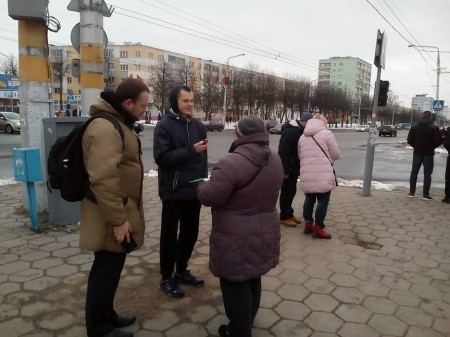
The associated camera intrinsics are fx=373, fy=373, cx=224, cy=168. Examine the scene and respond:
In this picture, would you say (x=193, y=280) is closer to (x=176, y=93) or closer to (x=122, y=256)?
(x=122, y=256)

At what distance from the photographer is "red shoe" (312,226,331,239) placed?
198 inches

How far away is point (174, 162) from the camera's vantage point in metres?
3.09

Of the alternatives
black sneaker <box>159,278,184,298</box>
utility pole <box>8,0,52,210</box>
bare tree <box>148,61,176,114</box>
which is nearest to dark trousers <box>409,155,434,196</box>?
black sneaker <box>159,278,184,298</box>

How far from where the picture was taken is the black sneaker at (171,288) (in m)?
3.33

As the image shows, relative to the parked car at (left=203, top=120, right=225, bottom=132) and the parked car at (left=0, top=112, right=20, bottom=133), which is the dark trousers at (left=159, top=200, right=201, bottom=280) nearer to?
the parked car at (left=0, top=112, right=20, bottom=133)

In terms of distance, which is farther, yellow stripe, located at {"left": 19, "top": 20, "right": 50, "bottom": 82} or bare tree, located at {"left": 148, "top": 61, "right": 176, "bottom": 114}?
bare tree, located at {"left": 148, "top": 61, "right": 176, "bottom": 114}

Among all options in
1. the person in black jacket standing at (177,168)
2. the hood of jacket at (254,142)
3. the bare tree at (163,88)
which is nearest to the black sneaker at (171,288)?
the person in black jacket standing at (177,168)

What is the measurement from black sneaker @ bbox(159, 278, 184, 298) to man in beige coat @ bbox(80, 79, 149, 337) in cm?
69

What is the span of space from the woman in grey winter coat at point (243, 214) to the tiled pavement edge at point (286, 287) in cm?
61

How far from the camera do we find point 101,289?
252 centimetres

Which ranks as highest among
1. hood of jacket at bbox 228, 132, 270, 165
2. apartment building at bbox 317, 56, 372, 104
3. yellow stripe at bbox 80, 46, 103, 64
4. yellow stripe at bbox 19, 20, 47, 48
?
apartment building at bbox 317, 56, 372, 104

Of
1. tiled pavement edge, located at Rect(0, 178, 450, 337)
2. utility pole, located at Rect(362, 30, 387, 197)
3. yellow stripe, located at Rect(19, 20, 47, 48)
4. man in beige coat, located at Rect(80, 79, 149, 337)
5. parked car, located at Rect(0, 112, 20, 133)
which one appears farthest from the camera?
parked car, located at Rect(0, 112, 20, 133)

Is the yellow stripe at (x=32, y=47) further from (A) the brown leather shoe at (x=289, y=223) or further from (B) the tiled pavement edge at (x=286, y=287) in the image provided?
(A) the brown leather shoe at (x=289, y=223)

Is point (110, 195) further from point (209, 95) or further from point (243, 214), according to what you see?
point (209, 95)
